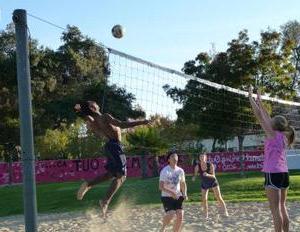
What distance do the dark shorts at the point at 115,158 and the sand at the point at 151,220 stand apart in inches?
121

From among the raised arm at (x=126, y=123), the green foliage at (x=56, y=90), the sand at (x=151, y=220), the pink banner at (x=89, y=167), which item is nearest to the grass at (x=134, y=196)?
the sand at (x=151, y=220)

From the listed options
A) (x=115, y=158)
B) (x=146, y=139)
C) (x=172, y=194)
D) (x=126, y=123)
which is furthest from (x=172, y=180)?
(x=146, y=139)

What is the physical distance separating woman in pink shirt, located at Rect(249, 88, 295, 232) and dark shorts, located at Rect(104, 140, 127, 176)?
2158 mm

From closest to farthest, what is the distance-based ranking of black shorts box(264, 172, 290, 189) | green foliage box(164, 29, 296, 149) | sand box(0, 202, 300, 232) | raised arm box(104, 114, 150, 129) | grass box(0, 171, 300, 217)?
black shorts box(264, 172, 290, 189)
raised arm box(104, 114, 150, 129)
sand box(0, 202, 300, 232)
grass box(0, 171, 300, 217)
green foliage box(164, 29, 296, 149)

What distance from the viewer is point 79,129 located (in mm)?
48219

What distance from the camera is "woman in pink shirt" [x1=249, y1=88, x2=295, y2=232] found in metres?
7.13

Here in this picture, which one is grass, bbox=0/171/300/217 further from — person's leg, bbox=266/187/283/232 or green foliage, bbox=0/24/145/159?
person's leg, bbox=266/187/283/232

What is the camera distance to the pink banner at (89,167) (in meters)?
35.5

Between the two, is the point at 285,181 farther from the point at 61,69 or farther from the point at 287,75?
the point at 61,69

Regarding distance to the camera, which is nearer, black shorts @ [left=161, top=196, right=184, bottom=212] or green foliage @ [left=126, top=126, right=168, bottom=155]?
black shorts @ [left=161, top=196, right=184, bottom=212]

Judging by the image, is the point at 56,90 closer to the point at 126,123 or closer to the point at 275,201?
the point at 126,123

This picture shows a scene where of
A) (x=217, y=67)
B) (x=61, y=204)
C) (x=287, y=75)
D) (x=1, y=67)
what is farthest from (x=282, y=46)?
(x=1, y=67)

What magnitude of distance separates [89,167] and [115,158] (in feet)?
92.6

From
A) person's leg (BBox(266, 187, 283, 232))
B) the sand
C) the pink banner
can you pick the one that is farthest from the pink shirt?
the pink banner
